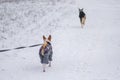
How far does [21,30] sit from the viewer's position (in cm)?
2025

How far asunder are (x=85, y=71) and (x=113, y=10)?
1890cm

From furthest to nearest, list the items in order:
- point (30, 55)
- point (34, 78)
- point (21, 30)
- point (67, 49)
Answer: point (21, 30) < point (67, 49) < point (30, 55) < point (34, 78)

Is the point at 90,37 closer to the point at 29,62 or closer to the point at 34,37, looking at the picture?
the point at 34,37

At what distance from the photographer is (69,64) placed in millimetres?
12688

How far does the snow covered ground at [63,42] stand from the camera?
38.2ft

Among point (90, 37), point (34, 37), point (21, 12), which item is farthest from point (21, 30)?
point (21, 12)

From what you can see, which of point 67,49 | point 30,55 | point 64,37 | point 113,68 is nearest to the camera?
point 113,68

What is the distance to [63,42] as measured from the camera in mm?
16719

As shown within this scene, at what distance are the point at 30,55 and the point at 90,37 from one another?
4732 millimetres

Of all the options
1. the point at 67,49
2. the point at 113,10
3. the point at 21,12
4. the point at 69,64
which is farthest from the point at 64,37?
the point at 113,10

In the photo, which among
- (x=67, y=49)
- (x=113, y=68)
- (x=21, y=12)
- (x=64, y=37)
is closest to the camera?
(x=113, y=68)

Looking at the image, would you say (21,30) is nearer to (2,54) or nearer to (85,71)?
(2,54)

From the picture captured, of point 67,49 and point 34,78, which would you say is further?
point 67,49

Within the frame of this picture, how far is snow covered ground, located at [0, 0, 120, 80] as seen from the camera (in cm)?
1165
